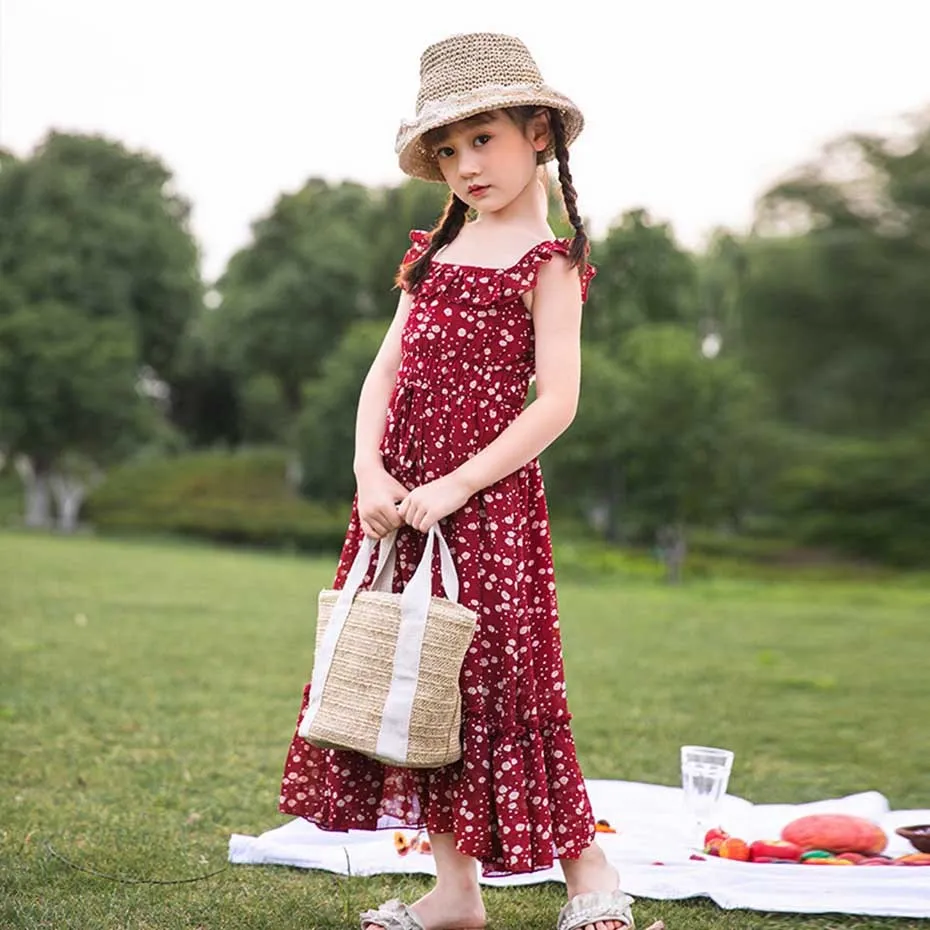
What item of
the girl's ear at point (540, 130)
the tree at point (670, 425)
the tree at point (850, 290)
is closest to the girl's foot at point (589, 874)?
the girl's ear at point (540, 130)

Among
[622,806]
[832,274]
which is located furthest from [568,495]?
[622,806]

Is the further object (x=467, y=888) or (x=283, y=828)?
(x=283, y=828)

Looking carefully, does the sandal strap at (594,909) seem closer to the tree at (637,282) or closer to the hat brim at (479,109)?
the hat brim at (479,109)

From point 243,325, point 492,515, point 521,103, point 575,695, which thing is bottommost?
point 575,695

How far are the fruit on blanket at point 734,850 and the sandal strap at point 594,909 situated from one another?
2.02 ft

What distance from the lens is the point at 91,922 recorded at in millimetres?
2533

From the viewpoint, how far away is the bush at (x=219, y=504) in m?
23.7

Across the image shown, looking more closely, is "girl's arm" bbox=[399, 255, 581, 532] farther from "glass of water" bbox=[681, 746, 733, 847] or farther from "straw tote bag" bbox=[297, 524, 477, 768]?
"glass of water" bbox=[681, 746, 733, 847]

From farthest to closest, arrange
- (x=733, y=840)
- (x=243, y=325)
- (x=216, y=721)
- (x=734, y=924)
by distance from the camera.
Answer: (x=243, y=325) < (x=216, y=721) < (x=733, y=840) < (x=734, y=924)

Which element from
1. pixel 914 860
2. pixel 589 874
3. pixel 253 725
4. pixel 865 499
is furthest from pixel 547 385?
pixel 865 499

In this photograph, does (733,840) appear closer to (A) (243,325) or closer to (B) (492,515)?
(B) (492,515)

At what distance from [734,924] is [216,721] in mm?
2677

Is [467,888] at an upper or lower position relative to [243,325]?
lower

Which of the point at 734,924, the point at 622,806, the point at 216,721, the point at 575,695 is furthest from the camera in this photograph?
the point at 575,695
